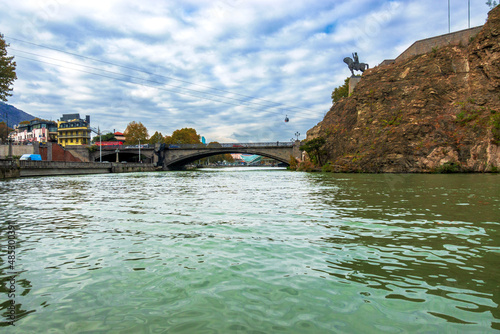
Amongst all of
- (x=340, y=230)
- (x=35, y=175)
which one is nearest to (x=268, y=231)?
(x=340, y=230)

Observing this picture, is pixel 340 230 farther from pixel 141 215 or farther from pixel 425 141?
pixel 425 141

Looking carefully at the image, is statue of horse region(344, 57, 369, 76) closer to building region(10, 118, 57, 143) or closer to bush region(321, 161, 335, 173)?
bush region(321, 161, 335, 173)

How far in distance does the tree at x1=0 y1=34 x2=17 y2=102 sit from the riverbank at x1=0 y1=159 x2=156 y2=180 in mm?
8282

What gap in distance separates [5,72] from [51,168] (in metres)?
14.0

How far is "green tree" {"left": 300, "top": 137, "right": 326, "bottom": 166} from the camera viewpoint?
61.3m

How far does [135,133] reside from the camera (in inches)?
4643

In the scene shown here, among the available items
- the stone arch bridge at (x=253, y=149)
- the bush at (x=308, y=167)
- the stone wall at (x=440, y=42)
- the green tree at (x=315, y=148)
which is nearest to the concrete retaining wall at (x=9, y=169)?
the green tree at (x=315, y=148)

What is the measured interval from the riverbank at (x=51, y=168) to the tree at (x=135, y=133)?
48.8m

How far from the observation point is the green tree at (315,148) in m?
61.3

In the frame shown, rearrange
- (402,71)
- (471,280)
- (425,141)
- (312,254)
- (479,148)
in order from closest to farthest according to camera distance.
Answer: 1. (471,280)
2. (312,254)
3. (479,148)
4. (425,141)
5. (402,71)

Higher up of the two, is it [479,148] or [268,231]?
[479,148]

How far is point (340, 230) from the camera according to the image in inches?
314

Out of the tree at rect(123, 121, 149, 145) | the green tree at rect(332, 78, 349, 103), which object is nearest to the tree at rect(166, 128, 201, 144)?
the tree at rect(123, 121, 149, 145)

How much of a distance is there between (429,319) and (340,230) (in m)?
4.58
